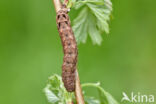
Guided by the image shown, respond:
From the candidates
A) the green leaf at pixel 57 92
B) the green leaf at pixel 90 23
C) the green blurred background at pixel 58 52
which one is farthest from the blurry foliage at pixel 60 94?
the green blurred background at pixel 58 52

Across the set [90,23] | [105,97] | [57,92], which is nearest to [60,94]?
[57,92]

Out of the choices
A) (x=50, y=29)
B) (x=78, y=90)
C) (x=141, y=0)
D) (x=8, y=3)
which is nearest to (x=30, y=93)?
(x=50, y=29)

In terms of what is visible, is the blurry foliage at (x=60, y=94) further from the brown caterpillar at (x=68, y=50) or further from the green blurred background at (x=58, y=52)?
the green blurred background at (x=58, y=52)

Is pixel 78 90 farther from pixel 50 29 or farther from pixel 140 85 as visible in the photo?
pixel 50 29

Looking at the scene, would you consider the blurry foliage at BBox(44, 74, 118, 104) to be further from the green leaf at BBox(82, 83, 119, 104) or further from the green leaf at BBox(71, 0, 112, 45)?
the green leaf at BBox(71, 0, 112, 45)

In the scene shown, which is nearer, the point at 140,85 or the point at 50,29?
the point at 140,85

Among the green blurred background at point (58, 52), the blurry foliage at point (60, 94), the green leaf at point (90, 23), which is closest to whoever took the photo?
the blurry foliage at point (60, 94)

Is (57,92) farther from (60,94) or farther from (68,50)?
(68,50)
